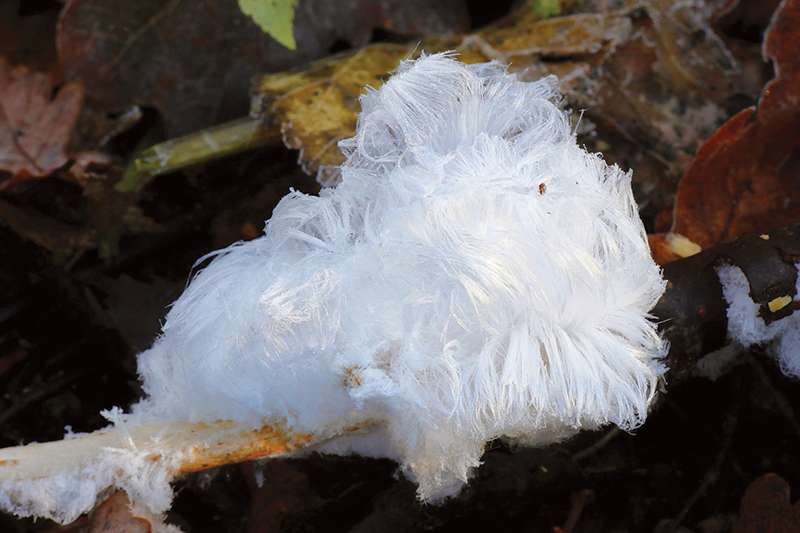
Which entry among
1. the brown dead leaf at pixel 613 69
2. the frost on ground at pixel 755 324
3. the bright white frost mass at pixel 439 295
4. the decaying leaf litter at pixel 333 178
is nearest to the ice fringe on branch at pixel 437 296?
the bright white frost mass at pixel 439 295

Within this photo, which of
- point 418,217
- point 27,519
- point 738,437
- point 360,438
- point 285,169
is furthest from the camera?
point 285,169

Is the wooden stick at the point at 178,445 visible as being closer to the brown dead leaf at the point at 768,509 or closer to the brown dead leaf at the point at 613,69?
the brown dead leaf at the point at 768,509

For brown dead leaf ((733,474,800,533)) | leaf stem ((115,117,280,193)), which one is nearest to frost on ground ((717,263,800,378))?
brown dead leaf ((733,474,800,533))

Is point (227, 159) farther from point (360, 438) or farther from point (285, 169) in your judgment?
point (360, 438)

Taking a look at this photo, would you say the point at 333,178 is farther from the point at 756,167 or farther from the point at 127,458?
the point at 756,167

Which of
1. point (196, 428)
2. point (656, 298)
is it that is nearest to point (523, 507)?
point (656, 298)

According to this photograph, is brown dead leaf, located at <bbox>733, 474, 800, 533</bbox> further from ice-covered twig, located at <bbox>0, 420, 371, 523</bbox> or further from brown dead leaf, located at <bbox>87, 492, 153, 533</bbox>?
brown dead leaf, located at <bbox>87, 492, 153, 533</bbox>

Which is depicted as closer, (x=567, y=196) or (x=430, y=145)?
(x=567, y=196)
